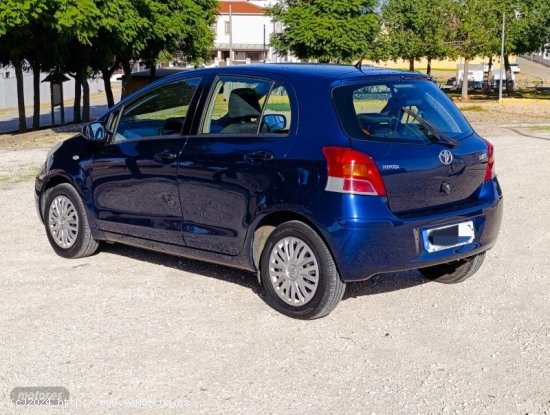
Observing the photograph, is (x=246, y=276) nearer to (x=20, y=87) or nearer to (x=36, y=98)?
(x=20, y=87)

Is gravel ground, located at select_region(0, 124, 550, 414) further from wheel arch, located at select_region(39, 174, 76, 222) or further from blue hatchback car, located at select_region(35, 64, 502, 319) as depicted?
wheel arch, located at select_region(39, 174, 76, 222)

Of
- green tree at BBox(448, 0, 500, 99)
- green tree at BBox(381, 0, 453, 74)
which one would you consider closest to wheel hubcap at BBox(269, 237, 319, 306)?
green tree at BBox(448, 0, 500, 99)

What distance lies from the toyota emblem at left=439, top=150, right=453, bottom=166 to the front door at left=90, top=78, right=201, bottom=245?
6.45 ft

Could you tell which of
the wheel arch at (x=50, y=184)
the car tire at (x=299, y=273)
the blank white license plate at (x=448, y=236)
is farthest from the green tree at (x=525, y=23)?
the car tire at (x=299, y=273)

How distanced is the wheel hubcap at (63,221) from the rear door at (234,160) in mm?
1519

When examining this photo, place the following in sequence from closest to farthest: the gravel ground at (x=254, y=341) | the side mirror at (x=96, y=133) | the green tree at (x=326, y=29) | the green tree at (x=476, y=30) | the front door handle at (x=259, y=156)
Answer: the gravel ground at (x=254, y=341), the front door handle at (x=259, y=156), the side mirror at (x=96, y=133), the green tree at (x=476, y=30), the green tree at (x=326, y=29)

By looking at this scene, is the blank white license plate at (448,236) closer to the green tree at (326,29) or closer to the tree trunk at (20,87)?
the tree trunk at (20,87)

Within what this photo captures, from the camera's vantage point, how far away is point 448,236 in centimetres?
569

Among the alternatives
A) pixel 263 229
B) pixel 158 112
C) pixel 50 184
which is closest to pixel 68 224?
pixel 50 184

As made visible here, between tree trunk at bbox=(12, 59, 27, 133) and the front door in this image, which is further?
tree trunk at bbox=(12, 59, 27, 133)

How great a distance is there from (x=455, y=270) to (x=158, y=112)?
2.73 metres

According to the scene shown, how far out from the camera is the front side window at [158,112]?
21.6ft

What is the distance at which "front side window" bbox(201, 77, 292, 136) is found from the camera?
19.2 ft

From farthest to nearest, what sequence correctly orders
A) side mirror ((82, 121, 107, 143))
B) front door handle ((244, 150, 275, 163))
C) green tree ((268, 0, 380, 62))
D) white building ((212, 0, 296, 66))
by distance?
white building ((212, 0, 296, 66)), green tree ((268, 0, 380, 62)), side mirror ((82, 121, 107, 143)), front door handle ((244, 150, 275, 163))
